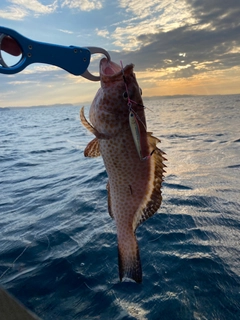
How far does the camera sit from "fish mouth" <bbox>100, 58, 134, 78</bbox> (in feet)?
9.10

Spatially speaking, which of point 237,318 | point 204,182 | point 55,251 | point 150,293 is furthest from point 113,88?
point 204,182

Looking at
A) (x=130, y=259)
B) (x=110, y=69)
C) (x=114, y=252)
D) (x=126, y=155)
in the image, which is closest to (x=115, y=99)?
(x=110, y=69)

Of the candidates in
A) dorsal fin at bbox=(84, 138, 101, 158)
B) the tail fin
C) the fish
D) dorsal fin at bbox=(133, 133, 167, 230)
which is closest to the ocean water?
the tail fin

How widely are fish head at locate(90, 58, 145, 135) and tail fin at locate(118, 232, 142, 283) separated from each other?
116 centimetres

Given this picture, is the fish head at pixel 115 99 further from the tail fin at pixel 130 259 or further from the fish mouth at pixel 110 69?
the tail fin at pixel 130 259

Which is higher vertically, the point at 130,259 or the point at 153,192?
the point at 153,192

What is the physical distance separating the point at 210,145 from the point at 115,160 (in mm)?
13968

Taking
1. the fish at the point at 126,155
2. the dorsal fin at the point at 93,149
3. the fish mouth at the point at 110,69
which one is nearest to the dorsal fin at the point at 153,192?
the fish at the point at 126,155

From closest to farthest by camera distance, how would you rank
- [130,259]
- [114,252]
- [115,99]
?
[115,99]
[130,259]
[114,252]

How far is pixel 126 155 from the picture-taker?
292 cm

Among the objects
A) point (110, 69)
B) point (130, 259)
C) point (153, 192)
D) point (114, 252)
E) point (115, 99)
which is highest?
point (110, 69)

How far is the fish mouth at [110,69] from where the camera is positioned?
2774 mm

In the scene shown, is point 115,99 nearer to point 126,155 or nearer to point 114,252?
point 126,155

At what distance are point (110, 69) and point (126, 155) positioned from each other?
0.88 m
